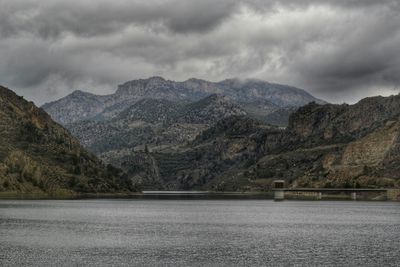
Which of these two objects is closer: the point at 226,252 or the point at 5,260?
the point at 5,260

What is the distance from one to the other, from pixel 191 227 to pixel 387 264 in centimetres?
9527

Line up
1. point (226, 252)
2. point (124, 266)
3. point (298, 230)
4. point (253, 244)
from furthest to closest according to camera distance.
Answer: point (298, 230) < point (253, 244) < point (226, 252) < point (124, 266)

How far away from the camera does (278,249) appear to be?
13050 centimetres

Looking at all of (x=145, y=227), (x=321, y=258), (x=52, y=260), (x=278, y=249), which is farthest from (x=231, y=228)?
(x=52, y=260)

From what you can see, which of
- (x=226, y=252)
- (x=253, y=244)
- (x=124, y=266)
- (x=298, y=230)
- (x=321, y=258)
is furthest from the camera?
(x=298, y=230)

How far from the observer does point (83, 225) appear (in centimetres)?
19275

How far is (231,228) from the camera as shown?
19062cm

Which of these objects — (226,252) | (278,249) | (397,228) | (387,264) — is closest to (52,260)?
(226,252)

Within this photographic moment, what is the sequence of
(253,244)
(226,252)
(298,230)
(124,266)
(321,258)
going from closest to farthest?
1. (124,266)
2. (321,258)
3. (226,252)
4. (253,244)
5. (298,230)

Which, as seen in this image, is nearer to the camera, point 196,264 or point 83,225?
point 196,264

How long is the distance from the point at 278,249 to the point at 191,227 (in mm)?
67506

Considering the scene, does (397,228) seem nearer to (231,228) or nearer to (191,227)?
(231,228)

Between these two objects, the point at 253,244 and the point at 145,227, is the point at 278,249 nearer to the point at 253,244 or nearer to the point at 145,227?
the point at 253,244

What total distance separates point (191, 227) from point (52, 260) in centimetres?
8867
